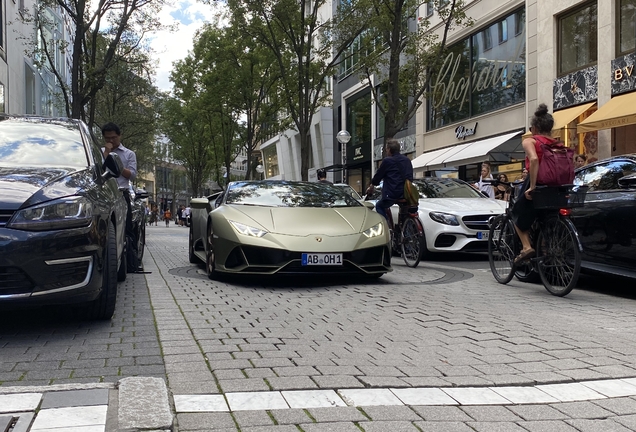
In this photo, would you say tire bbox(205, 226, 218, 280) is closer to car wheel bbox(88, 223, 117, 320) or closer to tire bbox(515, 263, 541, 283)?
car wheel bbox(88, 223, 117, 320)

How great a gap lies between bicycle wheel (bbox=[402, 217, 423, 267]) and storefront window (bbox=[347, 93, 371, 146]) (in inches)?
1077

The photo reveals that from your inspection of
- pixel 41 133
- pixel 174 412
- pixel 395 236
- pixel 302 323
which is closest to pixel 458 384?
pixel 174 412

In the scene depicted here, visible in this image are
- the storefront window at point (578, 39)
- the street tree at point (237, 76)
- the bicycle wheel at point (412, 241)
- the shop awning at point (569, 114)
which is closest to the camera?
the bicycle wheel at point (412, 241)

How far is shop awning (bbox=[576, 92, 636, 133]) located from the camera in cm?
1349

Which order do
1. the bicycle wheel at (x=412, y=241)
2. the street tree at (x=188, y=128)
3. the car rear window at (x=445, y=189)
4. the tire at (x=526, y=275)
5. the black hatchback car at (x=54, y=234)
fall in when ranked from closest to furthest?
the black hatchback car at (x=54, y=234)
the tire at (x=526, y=275)
the bicycle wheel at (x=412, y=241)
the car rear window at (x=445, y=189)
the street tree at (x=188, y=128)

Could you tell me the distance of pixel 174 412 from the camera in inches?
103

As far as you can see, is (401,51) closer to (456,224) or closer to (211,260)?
(456,224)

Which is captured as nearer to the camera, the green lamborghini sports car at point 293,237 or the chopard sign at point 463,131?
the green lamborghini sports car at point 293,237

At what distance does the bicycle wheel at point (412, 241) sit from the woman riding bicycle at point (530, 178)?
2037 mm

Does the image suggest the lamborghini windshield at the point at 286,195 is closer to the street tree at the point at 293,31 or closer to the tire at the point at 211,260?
the tire at the point at 211,260

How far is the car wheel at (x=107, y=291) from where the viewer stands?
14.1 feet

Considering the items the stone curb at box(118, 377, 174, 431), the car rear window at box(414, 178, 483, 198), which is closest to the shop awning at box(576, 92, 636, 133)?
the car rear window at box(414, 178, 483, 198)

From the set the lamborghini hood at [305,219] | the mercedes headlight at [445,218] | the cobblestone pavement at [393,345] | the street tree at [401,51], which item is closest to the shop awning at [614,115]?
the street tree at [401,51]

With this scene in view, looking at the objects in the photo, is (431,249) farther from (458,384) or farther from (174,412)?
(174,412)
